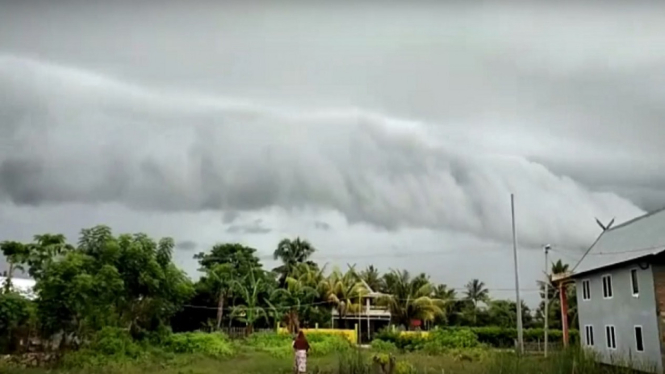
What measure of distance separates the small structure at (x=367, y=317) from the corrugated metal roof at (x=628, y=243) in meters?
8.53

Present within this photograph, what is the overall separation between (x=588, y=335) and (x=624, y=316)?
2.47 m

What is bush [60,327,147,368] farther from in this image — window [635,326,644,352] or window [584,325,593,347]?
window [584,325,593,347]

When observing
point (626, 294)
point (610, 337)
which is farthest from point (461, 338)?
point (626, 294)

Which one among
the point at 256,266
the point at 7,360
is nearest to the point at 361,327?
the point at 256,266

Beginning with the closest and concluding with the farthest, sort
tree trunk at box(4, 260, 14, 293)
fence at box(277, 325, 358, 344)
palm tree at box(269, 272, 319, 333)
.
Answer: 1. tree trunk at box(4, 260, 14, 293)
2. fence at box(277, 325, 358, 344)
3. palm tree at box(269, 272, 319, 333)

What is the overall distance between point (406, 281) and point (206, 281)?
24.6 ft

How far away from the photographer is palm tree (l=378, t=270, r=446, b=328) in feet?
69.3

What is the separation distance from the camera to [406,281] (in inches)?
882

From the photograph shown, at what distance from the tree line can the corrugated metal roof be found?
5057 mm

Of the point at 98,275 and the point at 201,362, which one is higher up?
the point at 98,275

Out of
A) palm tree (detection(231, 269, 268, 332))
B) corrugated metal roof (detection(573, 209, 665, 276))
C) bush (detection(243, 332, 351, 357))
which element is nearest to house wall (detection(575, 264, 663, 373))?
corrugated metal roof (detection(573, 209, 665, 276))

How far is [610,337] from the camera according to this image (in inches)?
484

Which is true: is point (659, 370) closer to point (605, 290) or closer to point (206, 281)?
point (605, 290)

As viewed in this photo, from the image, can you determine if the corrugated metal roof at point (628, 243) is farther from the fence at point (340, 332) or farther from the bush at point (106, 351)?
the bush at point (106, 351)
